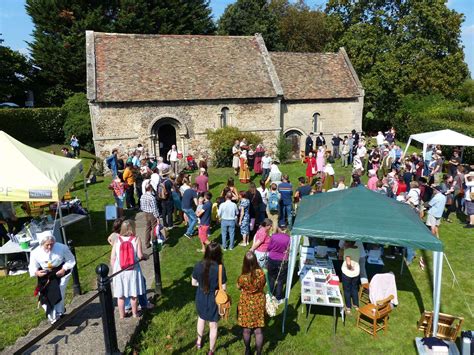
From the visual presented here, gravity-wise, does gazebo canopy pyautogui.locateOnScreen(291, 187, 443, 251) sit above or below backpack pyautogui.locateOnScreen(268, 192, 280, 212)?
above

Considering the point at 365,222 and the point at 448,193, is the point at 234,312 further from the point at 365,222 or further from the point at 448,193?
the point at 448,193

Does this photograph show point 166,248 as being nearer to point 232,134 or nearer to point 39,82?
point 232,134

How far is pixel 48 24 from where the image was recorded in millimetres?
29625

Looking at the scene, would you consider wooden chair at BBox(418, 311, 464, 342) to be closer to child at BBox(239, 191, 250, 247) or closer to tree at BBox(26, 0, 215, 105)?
child at BBox(239, 191, 250, 247)

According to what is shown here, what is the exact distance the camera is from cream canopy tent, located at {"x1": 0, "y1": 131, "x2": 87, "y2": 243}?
27.9 feet

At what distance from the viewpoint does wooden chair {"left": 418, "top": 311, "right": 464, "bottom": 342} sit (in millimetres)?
6280

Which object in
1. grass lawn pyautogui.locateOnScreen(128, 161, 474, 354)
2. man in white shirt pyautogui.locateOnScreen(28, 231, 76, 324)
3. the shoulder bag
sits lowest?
grass lawn pyautogui.locateOnScreen(128, 161, 474, 354)

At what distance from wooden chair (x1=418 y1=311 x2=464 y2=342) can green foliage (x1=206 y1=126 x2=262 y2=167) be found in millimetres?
16447

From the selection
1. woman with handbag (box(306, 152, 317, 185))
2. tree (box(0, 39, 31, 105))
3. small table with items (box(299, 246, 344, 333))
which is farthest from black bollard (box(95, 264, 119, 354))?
tree (box(0, 39, 31, 105))

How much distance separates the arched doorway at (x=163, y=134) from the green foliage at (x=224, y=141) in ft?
8.29

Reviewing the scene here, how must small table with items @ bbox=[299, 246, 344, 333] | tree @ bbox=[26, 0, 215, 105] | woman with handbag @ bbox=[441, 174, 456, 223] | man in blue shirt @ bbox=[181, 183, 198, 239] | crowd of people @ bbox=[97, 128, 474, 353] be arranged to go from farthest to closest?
→ tree @ bbox=[26, 0, 215, 105] < woman with handbag @ bbox=[441, 174, 456, 223] < man in blue shirt @ bbox=[181, 183, 198, 239] < small table with items @ bbox=[299, 246, 344, 333] < crowd of people @ bbox=[97, 128, 474, 353]

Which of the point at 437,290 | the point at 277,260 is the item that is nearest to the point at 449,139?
→ the point at 437,290

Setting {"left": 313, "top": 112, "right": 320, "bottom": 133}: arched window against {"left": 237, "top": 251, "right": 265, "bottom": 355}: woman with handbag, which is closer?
{"left": 237, "top": 251, "right": 265, "bottom": 355}: woman with handbag

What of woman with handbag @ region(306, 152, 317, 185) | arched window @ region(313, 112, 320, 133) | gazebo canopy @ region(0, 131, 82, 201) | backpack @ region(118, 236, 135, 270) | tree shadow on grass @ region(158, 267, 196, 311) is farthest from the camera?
arched window @ region(313, 112, 320, 133)
